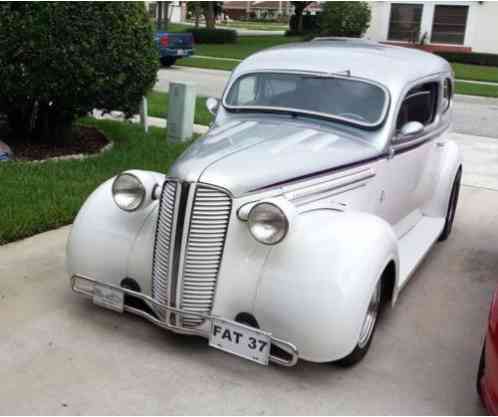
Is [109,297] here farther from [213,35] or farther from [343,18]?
[213,35]

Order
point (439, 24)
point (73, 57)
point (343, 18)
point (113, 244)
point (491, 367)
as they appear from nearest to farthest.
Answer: point (491, 367) < point (113, 244) < point (73, 57) < point (343, 18) < point (439, 24)

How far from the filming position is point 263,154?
3754 mm

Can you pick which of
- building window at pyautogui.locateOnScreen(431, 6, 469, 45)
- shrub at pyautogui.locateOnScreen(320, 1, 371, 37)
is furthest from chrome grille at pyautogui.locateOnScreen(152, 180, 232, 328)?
building window at pyautogui.locateOnScreen(431, 6, 469, 45)

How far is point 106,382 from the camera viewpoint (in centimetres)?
331

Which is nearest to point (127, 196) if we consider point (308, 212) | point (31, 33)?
point (308, 212)

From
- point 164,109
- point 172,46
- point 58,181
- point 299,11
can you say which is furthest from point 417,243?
point 299,11

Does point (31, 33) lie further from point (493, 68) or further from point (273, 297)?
point (493, 68)

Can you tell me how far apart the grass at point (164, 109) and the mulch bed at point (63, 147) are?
2598 millimetres

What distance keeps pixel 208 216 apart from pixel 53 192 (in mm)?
3126

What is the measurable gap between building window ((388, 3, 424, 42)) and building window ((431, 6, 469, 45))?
84 centimetres

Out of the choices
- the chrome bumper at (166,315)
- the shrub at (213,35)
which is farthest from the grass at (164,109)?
the shrub at (213,35)

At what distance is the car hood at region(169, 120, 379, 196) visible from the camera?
11.3ft

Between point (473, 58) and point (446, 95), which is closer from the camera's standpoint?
point (446, 95)

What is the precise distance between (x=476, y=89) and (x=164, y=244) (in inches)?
664
